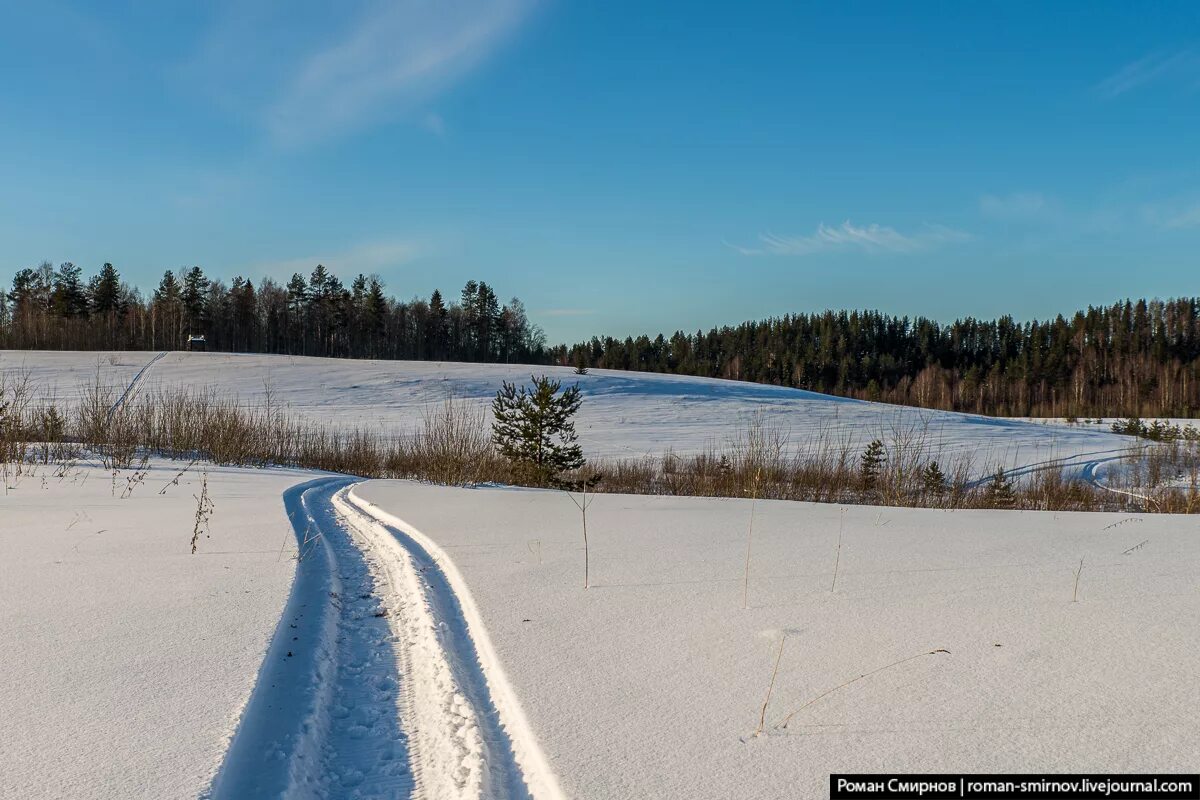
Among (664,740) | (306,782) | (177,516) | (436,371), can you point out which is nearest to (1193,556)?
(664,740)

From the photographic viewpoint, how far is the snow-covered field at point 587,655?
62.4 inches

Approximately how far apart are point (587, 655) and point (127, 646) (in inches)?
61.9

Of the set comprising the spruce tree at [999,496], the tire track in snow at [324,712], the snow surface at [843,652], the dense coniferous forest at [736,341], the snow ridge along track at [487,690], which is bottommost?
the spruce tree at [999,496]

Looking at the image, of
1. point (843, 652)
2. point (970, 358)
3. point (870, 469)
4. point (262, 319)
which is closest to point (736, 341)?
point (970, 358)

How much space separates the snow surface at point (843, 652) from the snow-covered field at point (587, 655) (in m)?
0.01

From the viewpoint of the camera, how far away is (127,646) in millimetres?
2346

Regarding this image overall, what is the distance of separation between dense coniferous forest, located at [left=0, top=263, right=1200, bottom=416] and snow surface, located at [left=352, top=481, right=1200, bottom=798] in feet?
147

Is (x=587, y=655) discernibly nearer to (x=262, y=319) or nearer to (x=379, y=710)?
(x=379, y=710)

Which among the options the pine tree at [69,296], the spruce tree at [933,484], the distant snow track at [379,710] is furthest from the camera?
the pine tree at [69,296]

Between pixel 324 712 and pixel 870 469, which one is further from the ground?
pixel 324 712

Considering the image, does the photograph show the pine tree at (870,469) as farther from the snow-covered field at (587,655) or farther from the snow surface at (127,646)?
the snow surface at (127,646)

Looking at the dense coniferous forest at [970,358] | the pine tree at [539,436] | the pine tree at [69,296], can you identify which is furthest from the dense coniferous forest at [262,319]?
the pine tree at [539,436]

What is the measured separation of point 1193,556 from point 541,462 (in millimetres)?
9271

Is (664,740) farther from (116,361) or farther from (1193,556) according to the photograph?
(116,361)
